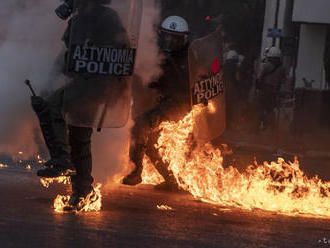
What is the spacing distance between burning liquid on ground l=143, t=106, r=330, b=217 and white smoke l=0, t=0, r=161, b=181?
18.2 inches

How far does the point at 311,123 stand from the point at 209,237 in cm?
1356

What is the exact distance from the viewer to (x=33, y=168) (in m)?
9.88

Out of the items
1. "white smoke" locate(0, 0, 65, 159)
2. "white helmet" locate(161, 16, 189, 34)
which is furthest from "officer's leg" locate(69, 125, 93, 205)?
"white helmet" locate(161, 16, 189, 34)

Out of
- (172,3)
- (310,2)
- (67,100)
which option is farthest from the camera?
(310,2)

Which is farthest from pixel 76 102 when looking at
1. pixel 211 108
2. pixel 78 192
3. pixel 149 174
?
pixel 149 174

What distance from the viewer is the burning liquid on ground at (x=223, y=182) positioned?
25.8 ft

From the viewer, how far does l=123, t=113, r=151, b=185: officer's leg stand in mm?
8570

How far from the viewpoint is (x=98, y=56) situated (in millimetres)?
7039

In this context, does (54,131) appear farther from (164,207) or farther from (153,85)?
(153,85)

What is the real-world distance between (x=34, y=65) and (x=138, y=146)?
121cm

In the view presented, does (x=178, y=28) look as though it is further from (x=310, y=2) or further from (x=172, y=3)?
(x=310, y=2)

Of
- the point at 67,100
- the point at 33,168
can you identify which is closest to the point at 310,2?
the point at 33,168

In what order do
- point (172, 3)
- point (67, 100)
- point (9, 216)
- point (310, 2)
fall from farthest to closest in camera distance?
point (310, 2) → point (172, 3) → point (67, 100) → point (9, 216)

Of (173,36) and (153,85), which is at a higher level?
(173,36)
